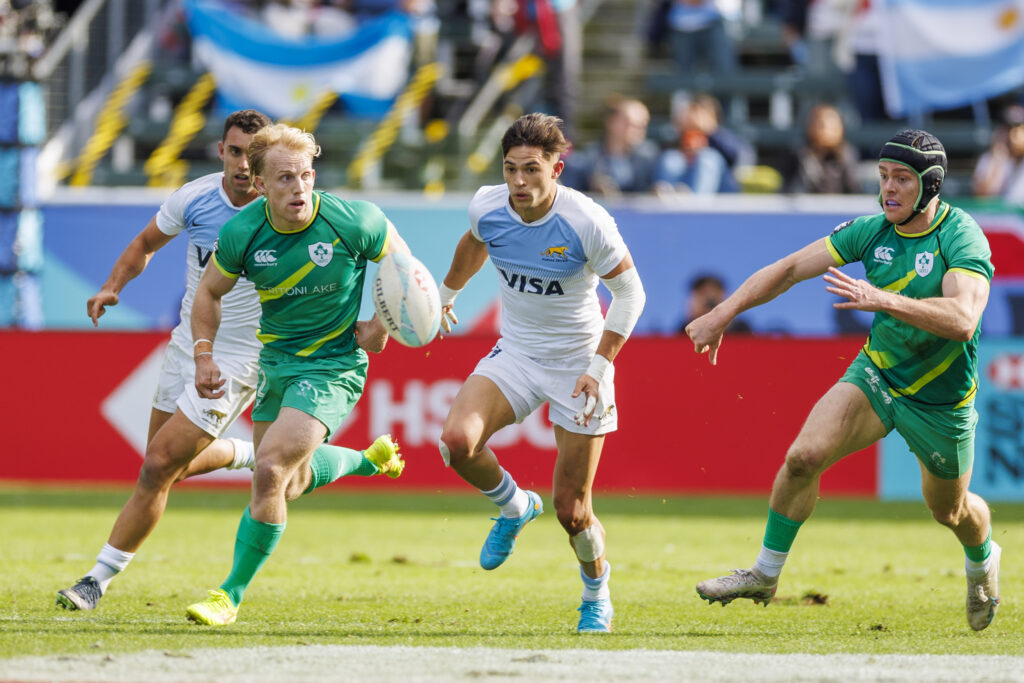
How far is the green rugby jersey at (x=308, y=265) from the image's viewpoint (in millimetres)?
7109

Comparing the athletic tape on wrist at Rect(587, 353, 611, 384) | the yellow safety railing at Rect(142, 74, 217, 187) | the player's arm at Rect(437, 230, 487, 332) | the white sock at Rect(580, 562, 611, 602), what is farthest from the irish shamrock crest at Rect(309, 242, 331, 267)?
the yellow safety railing at Rect(142, 74, 217, 187)

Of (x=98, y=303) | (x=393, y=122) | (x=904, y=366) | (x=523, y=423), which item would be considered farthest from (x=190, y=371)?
(x=393, y=122)

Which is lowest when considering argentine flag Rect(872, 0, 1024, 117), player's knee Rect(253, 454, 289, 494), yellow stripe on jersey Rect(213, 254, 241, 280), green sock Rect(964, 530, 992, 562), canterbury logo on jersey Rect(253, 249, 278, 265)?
argentine flag Rect(872, 0, 1024, 117)

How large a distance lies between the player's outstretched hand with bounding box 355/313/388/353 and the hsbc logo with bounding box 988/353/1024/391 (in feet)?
26.1

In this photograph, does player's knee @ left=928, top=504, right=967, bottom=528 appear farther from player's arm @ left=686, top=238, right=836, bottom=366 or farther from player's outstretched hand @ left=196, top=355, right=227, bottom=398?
player's outstretched hand @ left=196, top=355, right=227, bottom=398

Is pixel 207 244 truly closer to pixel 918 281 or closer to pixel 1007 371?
pixel 918 281

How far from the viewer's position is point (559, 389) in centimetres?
749

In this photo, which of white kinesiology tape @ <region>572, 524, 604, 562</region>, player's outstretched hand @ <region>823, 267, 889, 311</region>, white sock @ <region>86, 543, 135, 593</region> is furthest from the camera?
white sock @ <region>86, 543, 135, 593</region>

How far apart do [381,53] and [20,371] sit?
22.2 feet

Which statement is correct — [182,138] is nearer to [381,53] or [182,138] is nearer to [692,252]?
[381,53]

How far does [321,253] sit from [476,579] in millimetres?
2813

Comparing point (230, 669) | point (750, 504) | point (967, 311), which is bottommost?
point (750, 504)

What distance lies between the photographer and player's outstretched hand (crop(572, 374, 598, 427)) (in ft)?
23.1

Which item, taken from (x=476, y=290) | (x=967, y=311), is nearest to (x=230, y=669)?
(x=967, y=311)
